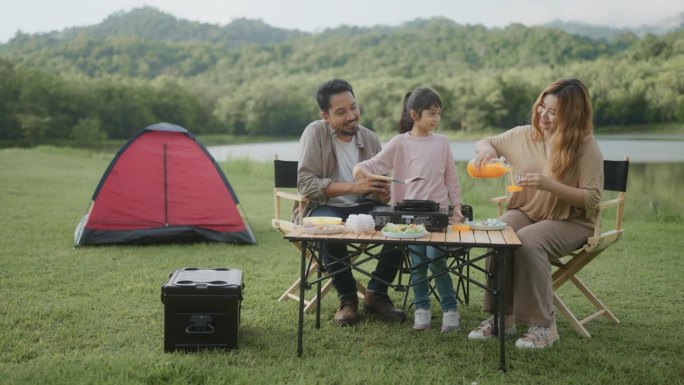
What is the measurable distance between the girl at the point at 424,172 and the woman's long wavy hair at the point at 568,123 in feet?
1.47

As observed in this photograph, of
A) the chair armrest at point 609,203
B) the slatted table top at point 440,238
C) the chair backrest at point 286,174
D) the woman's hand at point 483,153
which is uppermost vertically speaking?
the woman's hand at point 483,153

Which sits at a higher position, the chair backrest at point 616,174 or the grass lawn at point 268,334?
the chair backrest at point 616,174

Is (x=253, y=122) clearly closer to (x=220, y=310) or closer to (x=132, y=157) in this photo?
(x=132, y=157)

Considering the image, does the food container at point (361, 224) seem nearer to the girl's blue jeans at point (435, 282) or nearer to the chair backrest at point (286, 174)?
the girl's blue jeans at point (435, 282)

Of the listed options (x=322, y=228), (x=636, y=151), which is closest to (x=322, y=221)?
(x=322, y=228)

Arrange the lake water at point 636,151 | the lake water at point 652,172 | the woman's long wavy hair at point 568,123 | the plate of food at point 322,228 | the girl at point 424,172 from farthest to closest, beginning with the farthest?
the lake water at point 636,151
the lake water at point 652,172
the girl at point 424,172
the woman's long wavy hair at point 568,123
the plate of food at point 322,228

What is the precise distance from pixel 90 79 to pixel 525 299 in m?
33.3

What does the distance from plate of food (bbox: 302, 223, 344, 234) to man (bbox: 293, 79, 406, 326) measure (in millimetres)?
473

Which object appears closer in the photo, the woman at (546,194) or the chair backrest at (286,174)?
the woman at (546,194)

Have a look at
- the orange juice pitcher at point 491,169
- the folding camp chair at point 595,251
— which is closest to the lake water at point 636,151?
the folding camp chair at point 595,251

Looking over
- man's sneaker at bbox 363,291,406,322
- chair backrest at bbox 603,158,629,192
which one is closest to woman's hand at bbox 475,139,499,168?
chair backrest at bbox 603,158,629,192

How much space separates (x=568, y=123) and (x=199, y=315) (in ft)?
5.70

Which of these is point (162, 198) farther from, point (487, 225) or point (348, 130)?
point (487, 225)

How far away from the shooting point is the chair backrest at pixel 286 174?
12.3 ft
